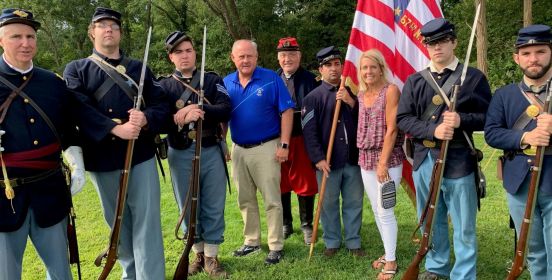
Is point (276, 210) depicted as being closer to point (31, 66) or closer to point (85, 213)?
point (31, 66)

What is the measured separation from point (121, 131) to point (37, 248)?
1100 mm

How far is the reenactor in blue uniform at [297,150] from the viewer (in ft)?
19.8

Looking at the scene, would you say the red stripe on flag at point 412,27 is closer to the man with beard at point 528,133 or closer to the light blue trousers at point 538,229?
the man with beard at point 528,133

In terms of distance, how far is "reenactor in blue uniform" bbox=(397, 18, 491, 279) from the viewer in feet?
13.3

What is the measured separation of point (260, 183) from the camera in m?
5.35

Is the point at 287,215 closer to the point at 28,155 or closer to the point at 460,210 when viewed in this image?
the point at 460,210

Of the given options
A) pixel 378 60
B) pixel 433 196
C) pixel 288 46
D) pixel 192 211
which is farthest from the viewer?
pixel 288 46

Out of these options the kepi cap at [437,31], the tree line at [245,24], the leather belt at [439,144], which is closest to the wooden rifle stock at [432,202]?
the leather belt at [439,144]

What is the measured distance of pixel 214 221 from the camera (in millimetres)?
5004

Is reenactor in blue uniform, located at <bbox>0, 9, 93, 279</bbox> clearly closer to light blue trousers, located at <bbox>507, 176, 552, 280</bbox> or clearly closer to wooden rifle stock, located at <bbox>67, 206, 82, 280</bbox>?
wooden rifle stock, located at <bbox>67, 206, 82, 280</bbox>

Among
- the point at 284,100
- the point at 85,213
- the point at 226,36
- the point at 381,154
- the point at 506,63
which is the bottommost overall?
the point at 85,213

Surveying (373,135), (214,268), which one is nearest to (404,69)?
(373,135)

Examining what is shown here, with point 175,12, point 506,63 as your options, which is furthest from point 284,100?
→ point 175,12

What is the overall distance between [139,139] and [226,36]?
32067mm
